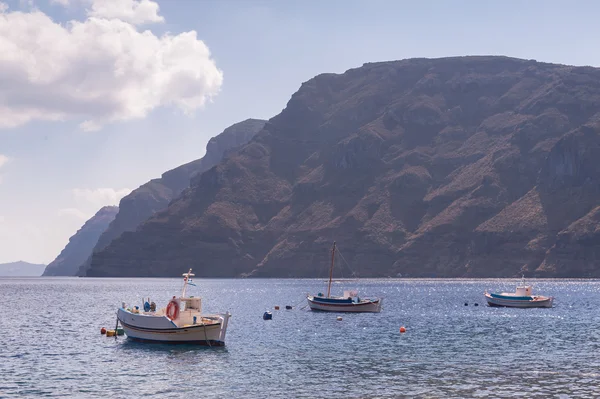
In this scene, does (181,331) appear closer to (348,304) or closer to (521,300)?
(348,304)

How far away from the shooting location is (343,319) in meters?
111

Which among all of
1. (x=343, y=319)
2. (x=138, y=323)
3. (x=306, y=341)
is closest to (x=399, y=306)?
(x=343, y=319)

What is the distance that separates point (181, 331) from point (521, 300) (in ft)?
281

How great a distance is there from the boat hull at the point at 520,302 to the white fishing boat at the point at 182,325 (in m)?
81.1

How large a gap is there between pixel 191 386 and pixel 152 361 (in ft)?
45.0

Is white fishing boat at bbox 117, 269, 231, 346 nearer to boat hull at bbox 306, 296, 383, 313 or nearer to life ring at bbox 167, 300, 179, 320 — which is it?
life ring at bbox 167, 300, 179, 320

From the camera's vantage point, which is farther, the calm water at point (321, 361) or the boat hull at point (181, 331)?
the boat hull at point (181, 331)

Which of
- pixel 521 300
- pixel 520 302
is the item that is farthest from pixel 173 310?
pixel 520 302

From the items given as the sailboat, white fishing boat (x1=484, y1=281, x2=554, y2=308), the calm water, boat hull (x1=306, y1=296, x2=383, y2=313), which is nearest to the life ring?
the calm water

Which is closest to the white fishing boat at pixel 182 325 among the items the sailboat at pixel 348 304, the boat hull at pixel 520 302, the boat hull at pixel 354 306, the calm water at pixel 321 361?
the calm water at pixel 321 361

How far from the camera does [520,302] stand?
453 ft

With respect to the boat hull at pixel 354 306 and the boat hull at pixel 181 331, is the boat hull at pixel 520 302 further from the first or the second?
the boat hull at pixel 181 331

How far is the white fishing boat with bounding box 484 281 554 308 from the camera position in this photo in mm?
135500

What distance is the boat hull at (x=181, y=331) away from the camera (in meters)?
71.4
